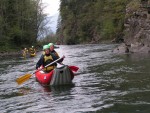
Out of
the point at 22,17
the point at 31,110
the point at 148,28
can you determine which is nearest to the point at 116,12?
the point at 22,17

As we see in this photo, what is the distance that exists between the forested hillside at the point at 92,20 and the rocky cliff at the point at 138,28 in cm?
3097

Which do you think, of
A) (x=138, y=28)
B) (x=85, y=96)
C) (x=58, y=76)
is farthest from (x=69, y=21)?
(x=85, y=96)

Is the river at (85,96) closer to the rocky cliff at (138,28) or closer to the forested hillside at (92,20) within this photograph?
the rocky cliff at (138,28)

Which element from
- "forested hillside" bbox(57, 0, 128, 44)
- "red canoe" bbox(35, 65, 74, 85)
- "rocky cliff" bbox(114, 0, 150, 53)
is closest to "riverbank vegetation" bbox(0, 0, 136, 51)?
"forested hillside" bbox(57, 0, 128, 44)

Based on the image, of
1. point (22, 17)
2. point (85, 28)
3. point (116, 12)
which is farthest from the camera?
point (85, 28)

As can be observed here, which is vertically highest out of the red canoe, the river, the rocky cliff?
the rocky cliff

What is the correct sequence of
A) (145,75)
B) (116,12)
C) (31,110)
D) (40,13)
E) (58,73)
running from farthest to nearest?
(116,12)
(40,13)
(145,75)
(58,73)
(31,110)

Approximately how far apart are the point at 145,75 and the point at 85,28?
77.1m

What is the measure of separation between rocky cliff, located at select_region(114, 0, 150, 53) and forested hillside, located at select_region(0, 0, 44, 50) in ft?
77.3

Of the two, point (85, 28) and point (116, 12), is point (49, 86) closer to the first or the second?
point (116, 12)

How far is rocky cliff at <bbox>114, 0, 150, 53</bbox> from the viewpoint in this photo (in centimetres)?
3159

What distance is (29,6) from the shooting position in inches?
2422

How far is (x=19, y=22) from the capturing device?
203 feet

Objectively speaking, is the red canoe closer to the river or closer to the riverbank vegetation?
the river
